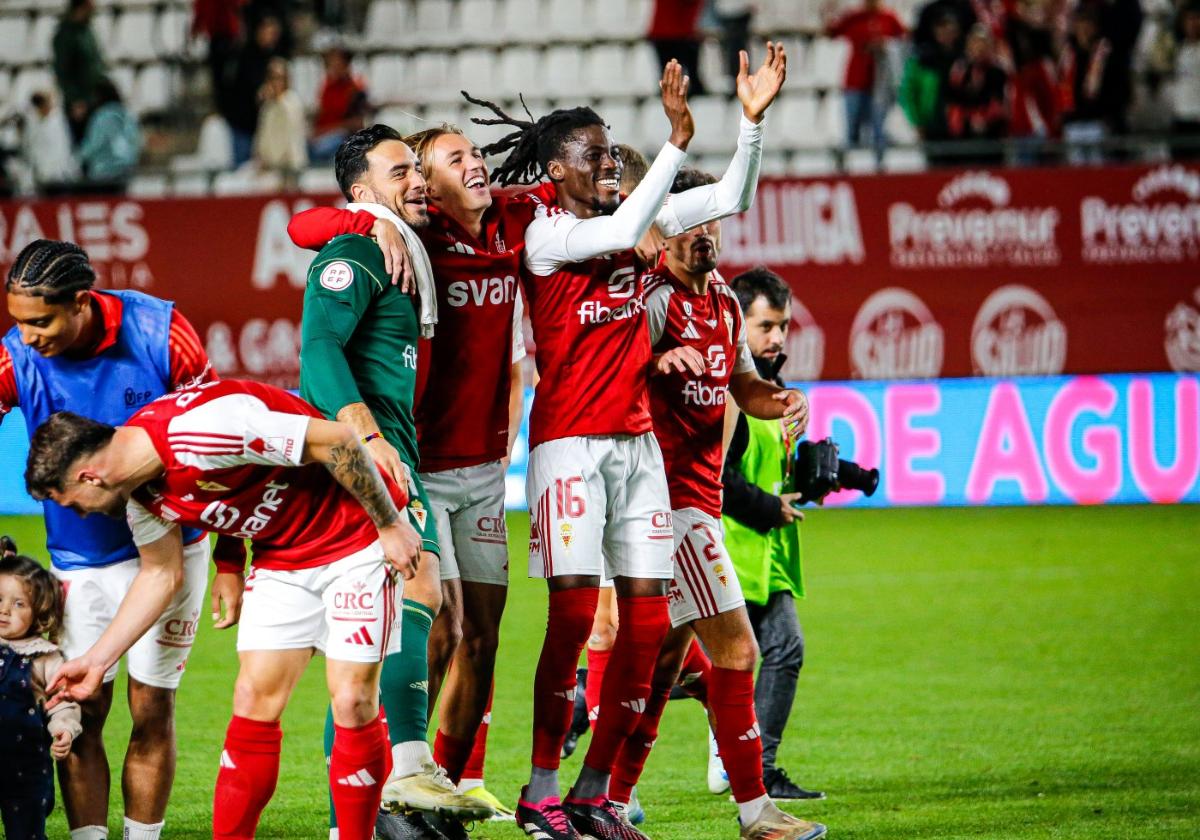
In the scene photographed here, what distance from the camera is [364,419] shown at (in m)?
4.73

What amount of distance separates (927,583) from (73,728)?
797 centimetres

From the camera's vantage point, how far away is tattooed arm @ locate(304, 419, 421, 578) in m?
4.31

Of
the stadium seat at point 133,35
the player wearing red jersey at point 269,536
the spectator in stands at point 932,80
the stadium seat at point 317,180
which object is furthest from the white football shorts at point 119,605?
the stadium seat at point 133,35

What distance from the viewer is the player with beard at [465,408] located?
5.36m

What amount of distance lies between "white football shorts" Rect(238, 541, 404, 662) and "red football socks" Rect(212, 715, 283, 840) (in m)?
0.23

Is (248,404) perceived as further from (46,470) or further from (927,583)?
(927,583)

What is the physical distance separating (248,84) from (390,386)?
12.3 metres

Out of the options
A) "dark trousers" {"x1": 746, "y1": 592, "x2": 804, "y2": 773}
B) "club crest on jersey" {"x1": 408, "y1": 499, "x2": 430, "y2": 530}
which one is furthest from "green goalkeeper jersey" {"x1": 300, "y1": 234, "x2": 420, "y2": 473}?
"dark trousers" {"x1": 746, "y1": 592, "x2": 804, "y2": 773}

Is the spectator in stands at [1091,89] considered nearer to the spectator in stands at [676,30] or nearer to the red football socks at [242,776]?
the spectator in stands at [676,30]

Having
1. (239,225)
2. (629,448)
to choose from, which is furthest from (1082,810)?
(239,225)

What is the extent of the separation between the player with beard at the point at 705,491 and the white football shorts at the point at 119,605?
1.55m

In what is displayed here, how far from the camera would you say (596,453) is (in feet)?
17.5

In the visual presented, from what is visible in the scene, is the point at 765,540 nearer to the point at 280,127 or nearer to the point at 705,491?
the point at 705,491

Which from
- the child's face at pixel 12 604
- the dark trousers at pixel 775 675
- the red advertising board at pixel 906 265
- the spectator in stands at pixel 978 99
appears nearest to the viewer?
the child's face at pixel 12 604
